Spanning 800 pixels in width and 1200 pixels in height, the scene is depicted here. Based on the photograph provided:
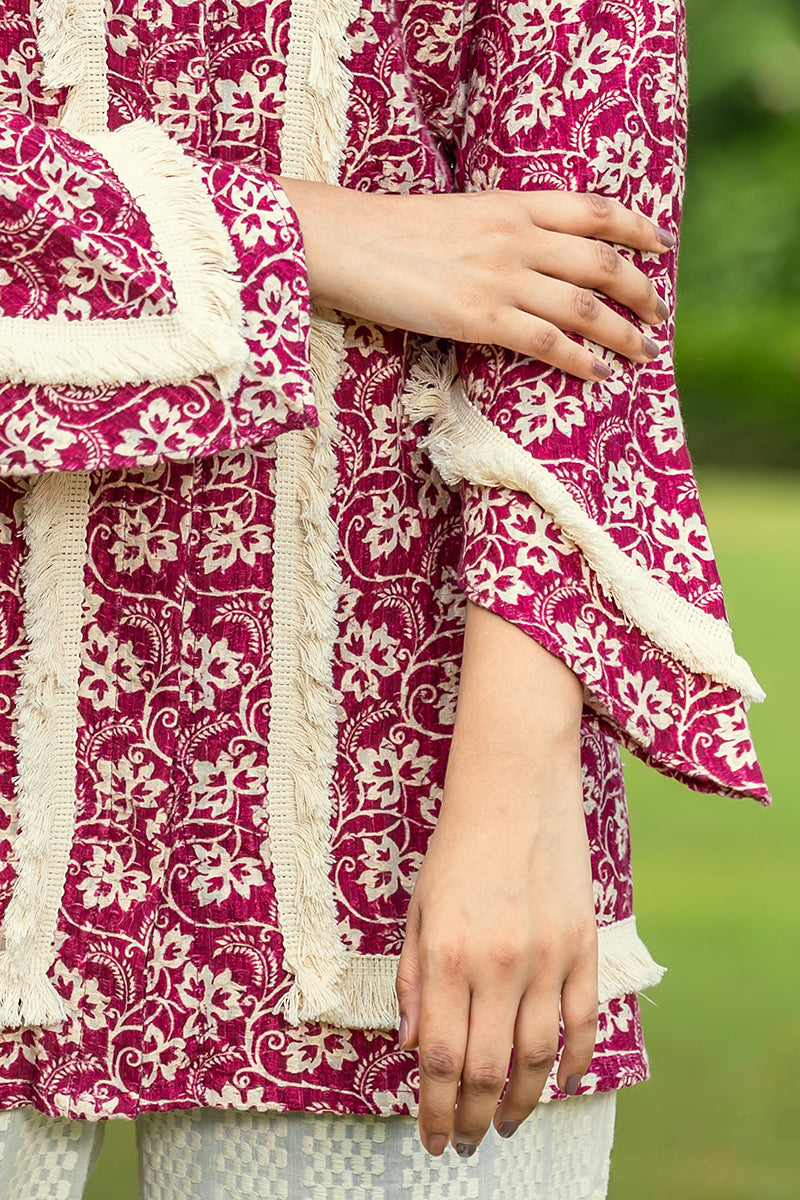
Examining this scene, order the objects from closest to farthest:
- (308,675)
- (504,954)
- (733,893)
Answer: (504,954)
(308,675)
(733,893)

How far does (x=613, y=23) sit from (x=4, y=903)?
36 centimetres

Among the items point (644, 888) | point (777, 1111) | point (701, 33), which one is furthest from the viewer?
point (701, 33)

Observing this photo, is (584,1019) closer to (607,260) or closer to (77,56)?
(607,260)

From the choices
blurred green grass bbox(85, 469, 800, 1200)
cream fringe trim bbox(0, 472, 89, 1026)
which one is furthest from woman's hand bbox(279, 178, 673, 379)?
blurred green grass bbox(85, 469, 800, 1200)

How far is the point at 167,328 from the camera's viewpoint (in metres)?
0.48

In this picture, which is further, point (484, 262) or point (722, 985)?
point (722, 985)

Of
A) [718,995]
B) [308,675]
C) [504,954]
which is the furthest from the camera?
[718,995]

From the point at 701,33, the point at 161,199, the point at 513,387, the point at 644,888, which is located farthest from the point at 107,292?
the point at 701,33

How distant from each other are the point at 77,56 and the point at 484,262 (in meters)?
0.16

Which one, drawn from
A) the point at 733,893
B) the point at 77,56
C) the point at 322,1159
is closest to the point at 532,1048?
the point at 322,1159

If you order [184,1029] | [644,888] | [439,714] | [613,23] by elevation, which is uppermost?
[613,23]

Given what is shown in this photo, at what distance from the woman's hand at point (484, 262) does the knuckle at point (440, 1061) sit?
0.22 meters

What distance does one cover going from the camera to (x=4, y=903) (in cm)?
54

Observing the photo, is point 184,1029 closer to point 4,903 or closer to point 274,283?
point 4,903
